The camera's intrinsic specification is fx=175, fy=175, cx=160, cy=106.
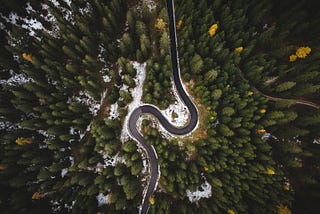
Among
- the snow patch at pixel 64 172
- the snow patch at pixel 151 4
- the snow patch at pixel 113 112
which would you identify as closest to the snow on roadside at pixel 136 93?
the snow patch at pixel 113 112

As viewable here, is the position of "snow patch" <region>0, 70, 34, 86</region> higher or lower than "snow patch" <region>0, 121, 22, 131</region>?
higher

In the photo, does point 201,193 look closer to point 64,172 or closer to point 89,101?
point 64,172

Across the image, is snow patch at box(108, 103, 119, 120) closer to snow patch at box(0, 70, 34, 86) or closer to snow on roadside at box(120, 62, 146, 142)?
snow on roadside at box(120, 62, 146, 142)

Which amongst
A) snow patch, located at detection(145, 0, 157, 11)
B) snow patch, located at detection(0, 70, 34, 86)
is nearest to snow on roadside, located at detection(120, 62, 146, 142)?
snow patch, located at detection(145, 0, 157, 11)

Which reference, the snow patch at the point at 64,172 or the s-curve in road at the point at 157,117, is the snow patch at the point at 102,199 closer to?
the s-curve in road at the point at 157,117

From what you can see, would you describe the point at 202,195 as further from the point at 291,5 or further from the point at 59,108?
the point at 291,5

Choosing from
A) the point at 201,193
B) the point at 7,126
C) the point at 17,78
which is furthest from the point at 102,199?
the point at 17,78

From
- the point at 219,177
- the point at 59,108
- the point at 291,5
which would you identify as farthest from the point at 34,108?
the point at 291,5
